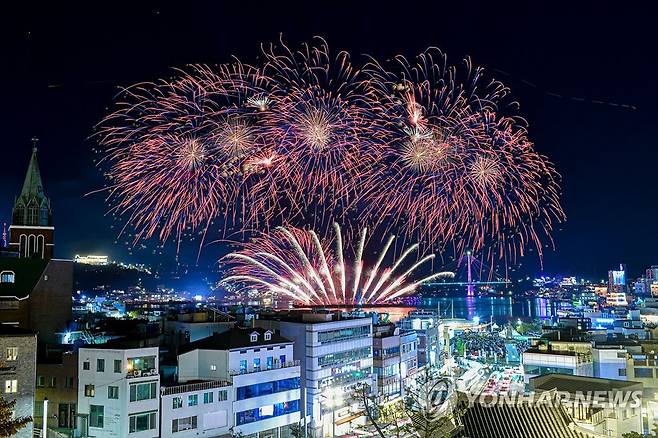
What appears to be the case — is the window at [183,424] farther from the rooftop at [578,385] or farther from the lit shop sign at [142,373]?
the rooftop at [578,385]

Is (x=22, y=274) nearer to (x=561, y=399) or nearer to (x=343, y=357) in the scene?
(x=343, y=357)

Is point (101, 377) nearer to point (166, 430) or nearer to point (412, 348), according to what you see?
point (166, 430)

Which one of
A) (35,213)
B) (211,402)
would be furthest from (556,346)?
(35,213)

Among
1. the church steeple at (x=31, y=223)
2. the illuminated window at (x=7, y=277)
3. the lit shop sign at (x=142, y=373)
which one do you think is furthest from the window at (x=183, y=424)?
the church steeple at (x=31, y=223)

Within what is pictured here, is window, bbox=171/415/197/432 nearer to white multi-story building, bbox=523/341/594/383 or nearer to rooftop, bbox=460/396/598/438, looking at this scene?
rooftop, bbox=460/396/598/438

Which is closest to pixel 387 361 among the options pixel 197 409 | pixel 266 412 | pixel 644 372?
pixel 266 412

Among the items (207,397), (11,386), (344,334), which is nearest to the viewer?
(11,386)
